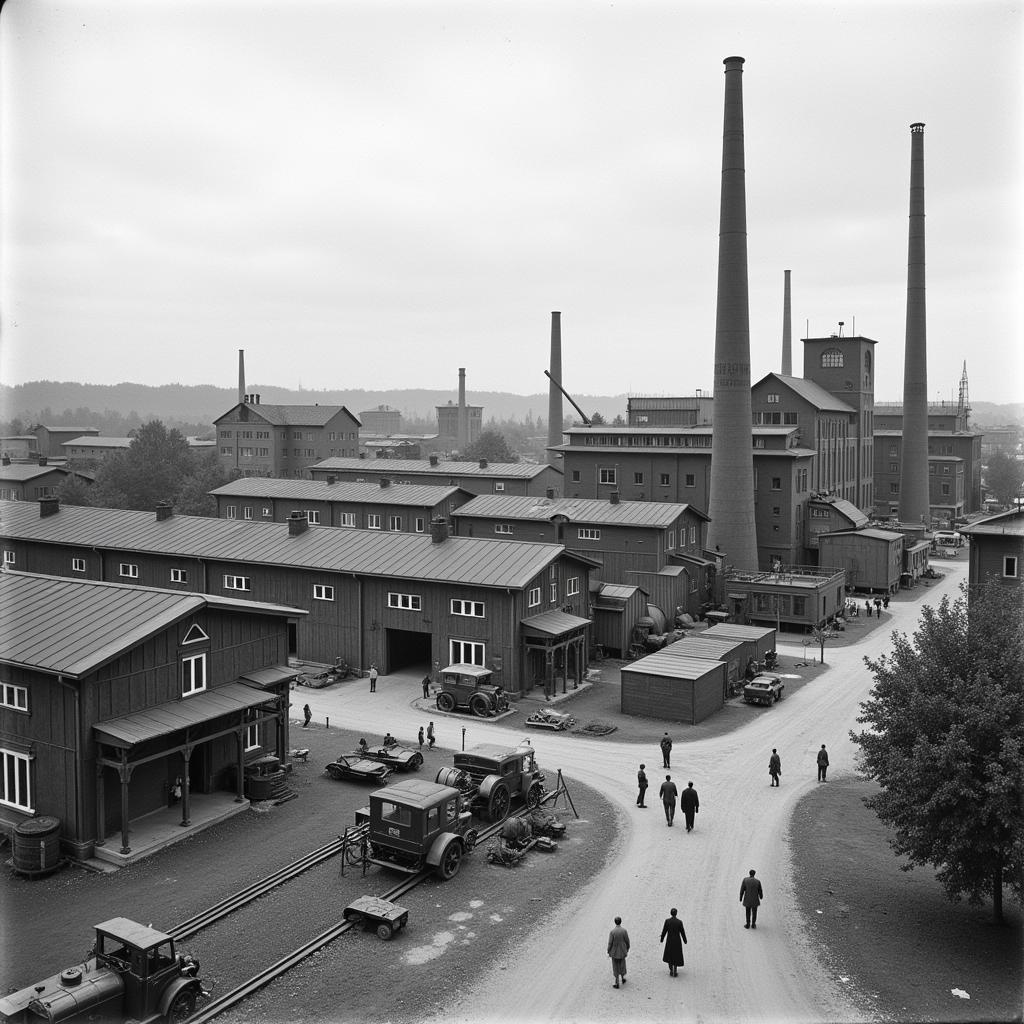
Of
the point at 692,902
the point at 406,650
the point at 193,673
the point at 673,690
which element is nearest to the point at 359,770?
the point at 193,673

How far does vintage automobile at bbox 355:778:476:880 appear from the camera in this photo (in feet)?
74.1

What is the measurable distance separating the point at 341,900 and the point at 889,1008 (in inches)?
466

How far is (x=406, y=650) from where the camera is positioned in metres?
47.5

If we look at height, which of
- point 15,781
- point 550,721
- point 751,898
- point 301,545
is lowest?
point 550,721

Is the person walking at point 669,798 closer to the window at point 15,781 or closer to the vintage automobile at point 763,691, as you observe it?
the vintage automobile at point 763,691

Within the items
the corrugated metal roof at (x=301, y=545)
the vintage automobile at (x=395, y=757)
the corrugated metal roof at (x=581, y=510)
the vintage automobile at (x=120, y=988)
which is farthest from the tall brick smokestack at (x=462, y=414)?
the vintage automobile at (x=120, y=988)

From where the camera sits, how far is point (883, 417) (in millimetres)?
120688

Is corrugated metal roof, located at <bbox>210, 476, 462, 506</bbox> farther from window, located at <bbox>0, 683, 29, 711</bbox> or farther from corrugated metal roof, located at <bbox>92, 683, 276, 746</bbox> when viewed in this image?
window, located at <bbox>0, 683, 29, 711</bbox>

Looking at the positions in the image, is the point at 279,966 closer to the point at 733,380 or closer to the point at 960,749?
the point at 960,749

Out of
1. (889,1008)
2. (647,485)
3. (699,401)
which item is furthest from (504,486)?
(889,1008)

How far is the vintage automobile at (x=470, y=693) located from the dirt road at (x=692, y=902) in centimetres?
126

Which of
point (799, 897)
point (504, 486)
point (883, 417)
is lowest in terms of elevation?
point (799, 897)

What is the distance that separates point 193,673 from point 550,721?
1482 cm

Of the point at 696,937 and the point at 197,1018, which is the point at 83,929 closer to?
the point at 197,1018
